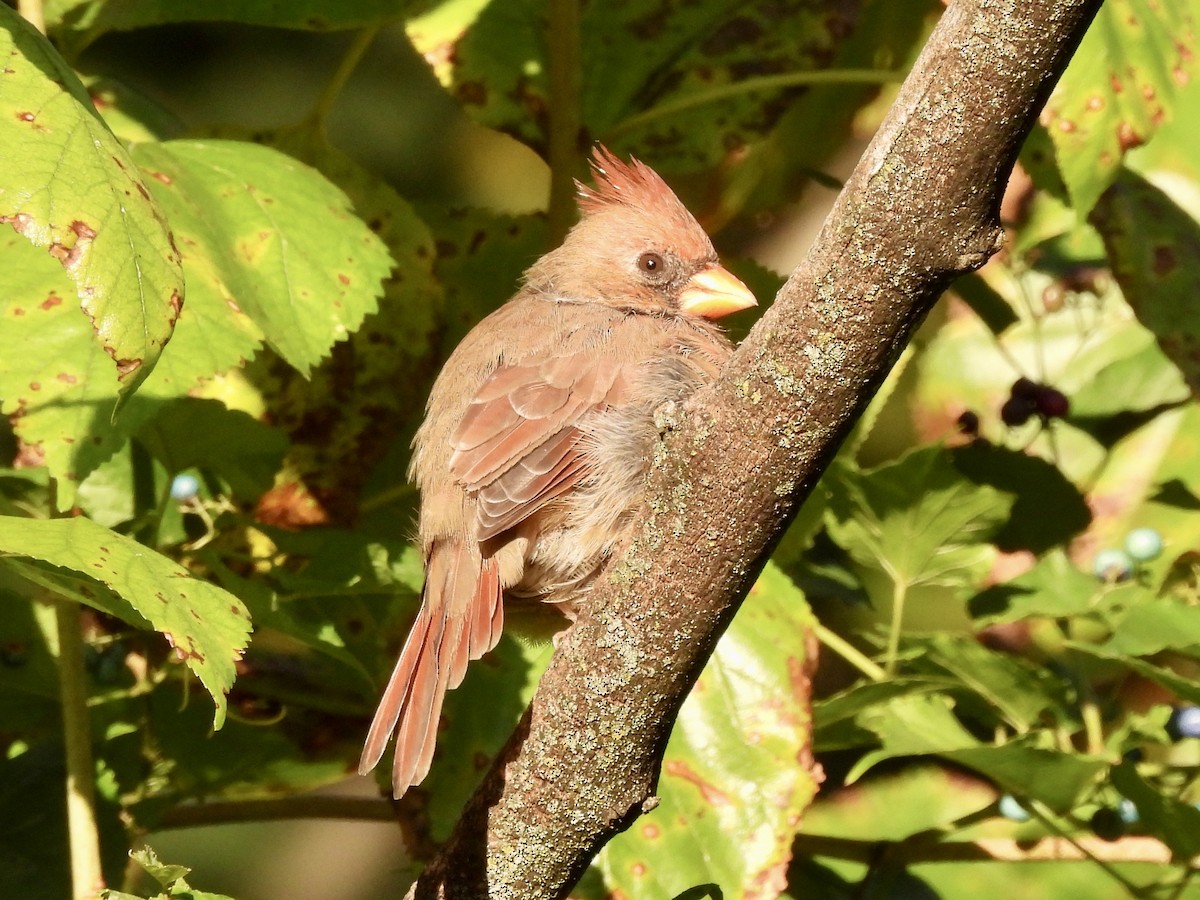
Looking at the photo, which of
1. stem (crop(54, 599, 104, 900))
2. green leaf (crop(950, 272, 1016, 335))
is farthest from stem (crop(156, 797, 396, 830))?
green leaf (crop(950, 272, 1016, 335))

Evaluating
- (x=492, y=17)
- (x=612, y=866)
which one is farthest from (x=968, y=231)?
(x=492, y=17)

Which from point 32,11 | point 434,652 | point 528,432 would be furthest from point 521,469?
point 32,11

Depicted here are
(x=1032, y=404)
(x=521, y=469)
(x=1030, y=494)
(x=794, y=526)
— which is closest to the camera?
(x=521, y=469)

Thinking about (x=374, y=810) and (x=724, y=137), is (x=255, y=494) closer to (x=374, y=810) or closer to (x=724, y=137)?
(x=374, y=810)

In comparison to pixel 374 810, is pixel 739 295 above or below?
above

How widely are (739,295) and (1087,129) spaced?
860mm

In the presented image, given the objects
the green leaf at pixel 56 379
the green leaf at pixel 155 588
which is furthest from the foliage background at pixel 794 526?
the green leaf at pixel 155 588

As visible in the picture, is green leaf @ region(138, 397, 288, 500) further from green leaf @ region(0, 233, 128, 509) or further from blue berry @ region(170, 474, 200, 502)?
green leaf @ region(0, 233, 128, 509)

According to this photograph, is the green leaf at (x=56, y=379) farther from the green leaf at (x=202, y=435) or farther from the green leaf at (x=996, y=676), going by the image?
A: the green leaf at (x=996, y=676)

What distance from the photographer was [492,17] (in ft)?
10.0

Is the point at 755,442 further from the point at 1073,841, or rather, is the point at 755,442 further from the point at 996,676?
the point at 1073,841

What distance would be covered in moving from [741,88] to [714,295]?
0.46 m

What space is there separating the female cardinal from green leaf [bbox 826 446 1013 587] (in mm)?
378

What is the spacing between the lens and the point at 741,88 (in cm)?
310
